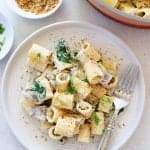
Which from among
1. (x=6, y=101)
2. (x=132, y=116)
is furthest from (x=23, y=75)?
(x=132, y=116)

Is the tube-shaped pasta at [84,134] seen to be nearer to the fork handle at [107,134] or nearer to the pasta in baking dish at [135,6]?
the fork handle at [107,134]

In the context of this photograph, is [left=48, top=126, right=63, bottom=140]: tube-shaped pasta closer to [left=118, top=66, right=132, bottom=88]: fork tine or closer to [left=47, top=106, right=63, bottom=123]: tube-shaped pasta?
[left=47, top=106, right=63, bottom=123]: tube-shaped pasta

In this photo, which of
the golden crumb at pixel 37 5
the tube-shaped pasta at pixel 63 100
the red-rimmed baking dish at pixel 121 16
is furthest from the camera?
the golden crumb at pixel 37 5

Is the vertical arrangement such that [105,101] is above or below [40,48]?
below

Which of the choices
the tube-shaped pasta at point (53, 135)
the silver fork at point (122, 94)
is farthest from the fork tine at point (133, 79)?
the tube-shaped pasta at point (53, 135)

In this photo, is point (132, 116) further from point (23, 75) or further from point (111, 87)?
point (23, 75)
